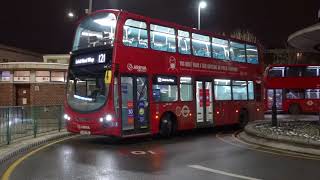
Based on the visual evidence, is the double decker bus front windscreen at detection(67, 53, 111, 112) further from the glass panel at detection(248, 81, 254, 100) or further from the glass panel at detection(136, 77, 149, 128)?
the glass panel at detection(248, 81, 254, 100)

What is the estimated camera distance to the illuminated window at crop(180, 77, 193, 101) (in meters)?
18.9

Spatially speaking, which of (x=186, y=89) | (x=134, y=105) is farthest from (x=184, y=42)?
(x=134, y=105)

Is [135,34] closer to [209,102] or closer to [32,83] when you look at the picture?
[209,102]

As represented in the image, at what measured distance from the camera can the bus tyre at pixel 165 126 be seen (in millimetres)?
18062

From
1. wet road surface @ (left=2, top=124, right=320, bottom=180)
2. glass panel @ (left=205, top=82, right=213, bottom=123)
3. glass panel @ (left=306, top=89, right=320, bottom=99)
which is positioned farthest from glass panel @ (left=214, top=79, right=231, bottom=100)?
glass panel @ (left=306, top=89, right=320, bottom=99)

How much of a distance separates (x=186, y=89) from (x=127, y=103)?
11.7 feet

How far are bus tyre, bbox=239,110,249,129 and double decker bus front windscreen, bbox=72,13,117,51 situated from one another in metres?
9.00

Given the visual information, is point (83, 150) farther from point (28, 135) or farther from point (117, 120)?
point (28, 135)

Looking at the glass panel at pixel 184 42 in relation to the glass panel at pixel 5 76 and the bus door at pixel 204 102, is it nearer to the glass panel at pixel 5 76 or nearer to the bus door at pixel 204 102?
the bus door at pixel 204 102

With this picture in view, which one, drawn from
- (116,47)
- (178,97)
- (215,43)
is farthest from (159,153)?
(215,43)

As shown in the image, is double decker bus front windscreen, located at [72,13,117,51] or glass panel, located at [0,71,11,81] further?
glass panel, located at [0,71,11,81]

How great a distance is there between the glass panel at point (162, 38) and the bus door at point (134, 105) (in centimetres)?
143

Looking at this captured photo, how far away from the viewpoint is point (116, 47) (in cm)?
1586

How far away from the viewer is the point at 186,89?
19.2 metres
